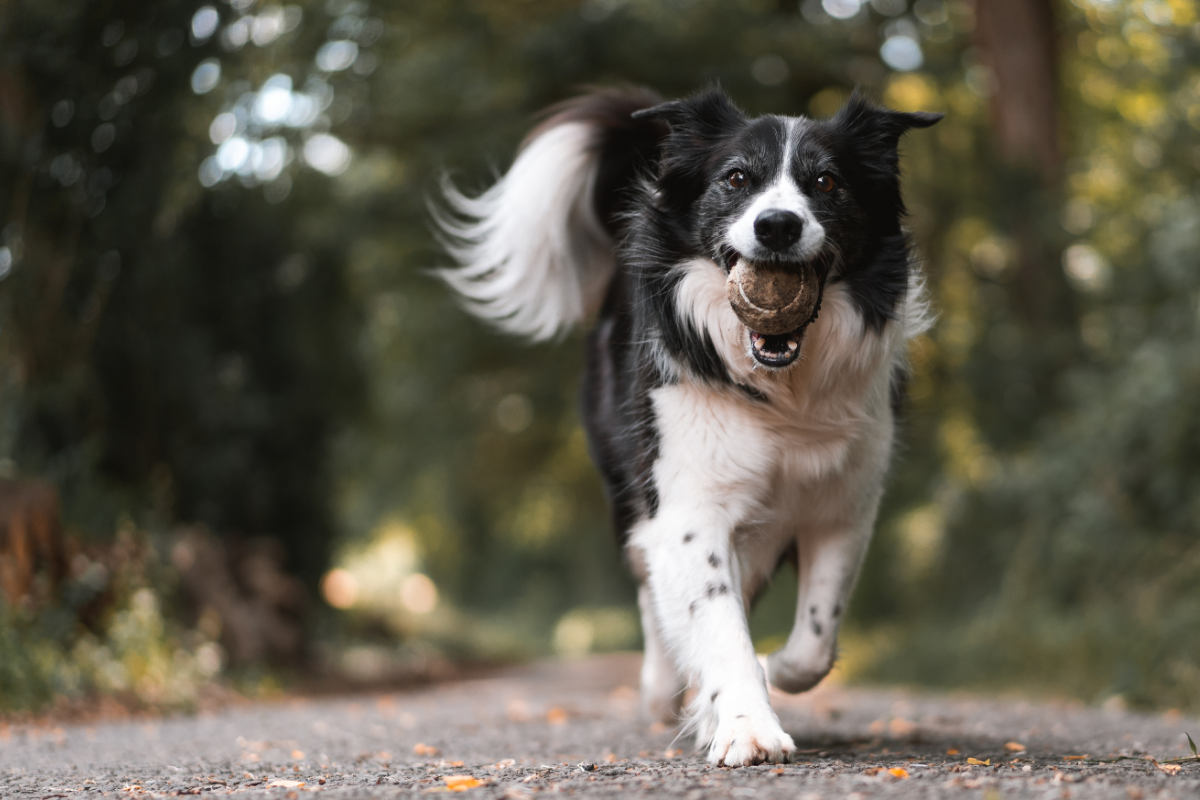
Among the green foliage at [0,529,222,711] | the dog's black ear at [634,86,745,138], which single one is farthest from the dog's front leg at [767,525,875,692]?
the green foliage at [0,529,222,711]

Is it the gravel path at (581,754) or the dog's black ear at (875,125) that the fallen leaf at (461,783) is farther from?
the dog's black ear at (875,125)

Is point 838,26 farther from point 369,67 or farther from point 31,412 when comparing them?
point 31,412

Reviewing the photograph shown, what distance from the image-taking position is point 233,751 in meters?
4.13

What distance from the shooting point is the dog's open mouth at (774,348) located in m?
3.31

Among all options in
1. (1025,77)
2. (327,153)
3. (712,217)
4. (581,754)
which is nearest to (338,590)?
(327,153)

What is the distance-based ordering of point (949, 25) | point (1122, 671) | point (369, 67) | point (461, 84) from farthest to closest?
point (949, 25) → point (461, 84) → point (369, 67) → point (1122, 671)

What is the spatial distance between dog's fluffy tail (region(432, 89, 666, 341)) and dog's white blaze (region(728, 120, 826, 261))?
3.50 feet

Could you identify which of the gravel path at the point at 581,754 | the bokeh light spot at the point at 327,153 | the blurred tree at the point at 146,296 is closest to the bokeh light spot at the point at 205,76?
the blurred tree at the point at 146,296

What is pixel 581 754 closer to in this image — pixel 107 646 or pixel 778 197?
pixel 778 197

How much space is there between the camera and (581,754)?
380 cm

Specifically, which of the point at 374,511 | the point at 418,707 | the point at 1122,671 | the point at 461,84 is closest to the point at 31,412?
the point at 418,707

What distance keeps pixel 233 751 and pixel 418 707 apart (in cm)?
288

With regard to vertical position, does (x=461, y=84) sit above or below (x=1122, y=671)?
above

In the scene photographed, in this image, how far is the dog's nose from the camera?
10.3ft
